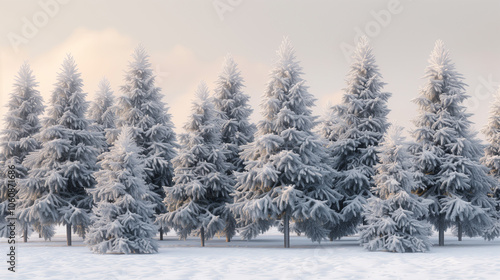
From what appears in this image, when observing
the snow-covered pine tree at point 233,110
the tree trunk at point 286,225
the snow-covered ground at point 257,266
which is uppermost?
the snow-covered pine tree at point 233,110

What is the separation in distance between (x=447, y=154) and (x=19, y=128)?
1030 inches

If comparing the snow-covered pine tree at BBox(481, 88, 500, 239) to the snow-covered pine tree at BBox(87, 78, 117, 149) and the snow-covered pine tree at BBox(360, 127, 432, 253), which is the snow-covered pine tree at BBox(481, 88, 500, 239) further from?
the snow-covered pine tree at BBox(87, 78, 117, 149)

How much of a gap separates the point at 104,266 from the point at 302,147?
1254cm

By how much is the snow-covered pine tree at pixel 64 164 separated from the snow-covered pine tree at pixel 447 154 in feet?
62.5

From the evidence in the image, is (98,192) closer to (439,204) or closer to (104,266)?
(104,266)

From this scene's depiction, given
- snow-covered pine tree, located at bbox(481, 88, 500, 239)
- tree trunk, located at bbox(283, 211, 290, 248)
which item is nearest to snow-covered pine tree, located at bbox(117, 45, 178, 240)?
tree trunk, located at bbox(283, 211, 290, 248)

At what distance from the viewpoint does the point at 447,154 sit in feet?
92.5

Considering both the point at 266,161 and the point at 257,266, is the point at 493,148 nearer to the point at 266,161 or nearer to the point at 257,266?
the point at 266,161

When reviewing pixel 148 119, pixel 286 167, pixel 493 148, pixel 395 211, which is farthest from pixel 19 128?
pixel 493 148

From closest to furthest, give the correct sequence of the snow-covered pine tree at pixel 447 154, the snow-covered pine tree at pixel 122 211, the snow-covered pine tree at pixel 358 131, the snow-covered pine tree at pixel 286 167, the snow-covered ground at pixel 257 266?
the snow-covered ground at pixel 257 266
the snow-covered pine tree at pixel 122 211
the snow-covered pine tree at pixel 286 167
the snow-covered pine tree at pixel 447 154
the snow-covered pine tree at pixel 358 131

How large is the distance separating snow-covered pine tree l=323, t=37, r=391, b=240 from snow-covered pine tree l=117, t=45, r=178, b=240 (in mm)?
10494

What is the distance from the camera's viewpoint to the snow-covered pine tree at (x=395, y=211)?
23.5m

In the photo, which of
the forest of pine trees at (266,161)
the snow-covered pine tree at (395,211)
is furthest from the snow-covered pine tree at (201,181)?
the snow-covered pine tree at (395,211)

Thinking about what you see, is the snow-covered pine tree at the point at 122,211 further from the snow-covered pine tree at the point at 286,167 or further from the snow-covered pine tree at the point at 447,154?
the snow-covered pine tree at the point at 447,154
